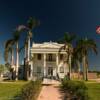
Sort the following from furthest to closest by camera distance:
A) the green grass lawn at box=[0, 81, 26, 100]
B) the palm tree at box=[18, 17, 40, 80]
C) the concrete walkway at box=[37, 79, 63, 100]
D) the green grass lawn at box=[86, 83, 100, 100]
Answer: the palm tree at box=[18, 17, 40, 80]
the green grass lawn at box=[0, 81, 26, 100]
the green grass lawn at box=[86, 83, 100, 100]
the concrete walkway at box=[37, 79, 63, 100]

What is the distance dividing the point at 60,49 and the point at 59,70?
545 cm

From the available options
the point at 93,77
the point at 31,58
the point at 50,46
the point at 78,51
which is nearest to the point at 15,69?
the point at 31,58

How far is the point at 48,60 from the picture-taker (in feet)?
232

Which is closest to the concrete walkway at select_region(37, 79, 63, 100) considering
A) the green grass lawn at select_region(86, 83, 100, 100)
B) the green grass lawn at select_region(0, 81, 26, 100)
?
the green grass lawn at select_region(0, 81, 26, 100)

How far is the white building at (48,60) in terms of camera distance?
67750 millimetres

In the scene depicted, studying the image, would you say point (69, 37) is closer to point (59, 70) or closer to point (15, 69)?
point (59, 70)

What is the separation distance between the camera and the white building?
6775 cm

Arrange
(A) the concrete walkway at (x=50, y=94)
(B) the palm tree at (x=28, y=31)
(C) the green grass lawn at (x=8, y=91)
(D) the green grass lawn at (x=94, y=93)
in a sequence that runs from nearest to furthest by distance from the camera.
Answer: (A) the concrete walkway at (x=50, y=94) < (D) the green grass lawn at (x=94, y=93) < (C) the green grass lawn at (x=8, y=91) < (B) the palm tree at (x=28, y=31)

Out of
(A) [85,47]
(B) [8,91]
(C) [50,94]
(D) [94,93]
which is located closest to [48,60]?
(A) [85,47]

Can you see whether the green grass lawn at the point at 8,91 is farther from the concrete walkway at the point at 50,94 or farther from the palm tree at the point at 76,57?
the palm tree at the point at 76,57

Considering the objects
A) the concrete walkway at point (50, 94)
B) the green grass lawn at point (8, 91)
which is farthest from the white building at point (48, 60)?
the concrete walkway at point (50, 94)

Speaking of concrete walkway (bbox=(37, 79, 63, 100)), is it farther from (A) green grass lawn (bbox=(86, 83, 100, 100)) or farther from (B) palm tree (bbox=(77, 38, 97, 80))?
(B) palm tree (bbox=(77, 38, 97, 80))

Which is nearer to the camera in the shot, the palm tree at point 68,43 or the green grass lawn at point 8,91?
the green grass lawn at point 8,91

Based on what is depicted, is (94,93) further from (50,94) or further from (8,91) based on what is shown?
(8,91)
